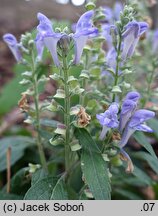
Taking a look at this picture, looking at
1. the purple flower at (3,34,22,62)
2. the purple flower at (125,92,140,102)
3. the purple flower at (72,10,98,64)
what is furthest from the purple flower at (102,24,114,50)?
the purple flower at (3,34,22,62)

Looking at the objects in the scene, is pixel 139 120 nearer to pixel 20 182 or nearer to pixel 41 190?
pixel 41 190

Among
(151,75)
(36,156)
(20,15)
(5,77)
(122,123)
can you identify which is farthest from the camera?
(20,15)

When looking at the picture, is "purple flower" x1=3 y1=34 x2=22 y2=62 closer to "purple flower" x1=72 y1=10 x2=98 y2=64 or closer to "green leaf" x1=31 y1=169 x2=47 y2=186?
"purple flower" x1=72 y1=10 x2=98 y2=64

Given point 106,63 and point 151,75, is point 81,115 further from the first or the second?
point 151,75

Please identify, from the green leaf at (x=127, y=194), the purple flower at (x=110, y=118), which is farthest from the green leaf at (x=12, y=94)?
the purple flower at (x=110, y=118)

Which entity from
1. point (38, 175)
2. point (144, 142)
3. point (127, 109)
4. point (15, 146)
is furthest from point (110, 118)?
point (15, 146)

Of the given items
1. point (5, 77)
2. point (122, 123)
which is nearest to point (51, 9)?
point (5, 77)

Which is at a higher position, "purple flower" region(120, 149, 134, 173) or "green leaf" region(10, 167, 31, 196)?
"purple flower" region(120, 149, 134, 173)
